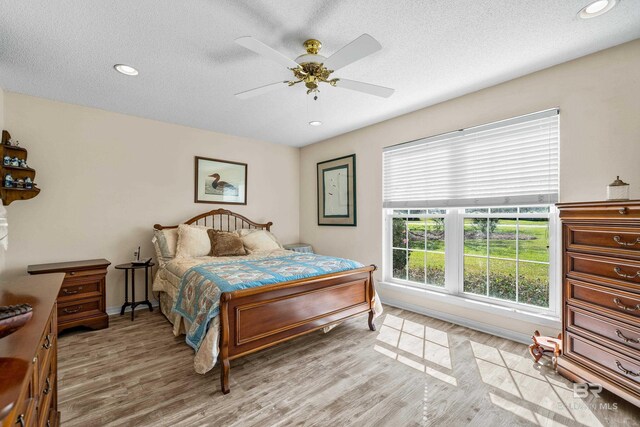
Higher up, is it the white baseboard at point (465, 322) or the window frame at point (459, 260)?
the window frame at point (459, 260)

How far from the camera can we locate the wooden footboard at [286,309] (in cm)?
214

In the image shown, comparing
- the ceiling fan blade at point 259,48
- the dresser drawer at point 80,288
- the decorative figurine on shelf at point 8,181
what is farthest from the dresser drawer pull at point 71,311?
the ceiling fan blade at point 259,48

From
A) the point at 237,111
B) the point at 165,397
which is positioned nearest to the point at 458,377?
the point at 165,397

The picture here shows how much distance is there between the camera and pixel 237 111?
356 centimetres

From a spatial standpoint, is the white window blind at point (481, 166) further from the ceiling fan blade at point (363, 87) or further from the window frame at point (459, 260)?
the ceiling fan blade at point (363, 87)

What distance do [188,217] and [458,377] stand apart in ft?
12.6

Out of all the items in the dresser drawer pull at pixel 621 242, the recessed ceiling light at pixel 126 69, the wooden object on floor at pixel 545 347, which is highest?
the recessed ceiling light at pixel 126 69

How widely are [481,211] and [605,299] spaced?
53.6 inches

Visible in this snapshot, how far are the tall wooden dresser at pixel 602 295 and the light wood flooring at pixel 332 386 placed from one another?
19cm

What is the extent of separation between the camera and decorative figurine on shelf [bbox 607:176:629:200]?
6.36ft

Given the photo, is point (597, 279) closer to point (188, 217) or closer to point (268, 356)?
point (268, 356)

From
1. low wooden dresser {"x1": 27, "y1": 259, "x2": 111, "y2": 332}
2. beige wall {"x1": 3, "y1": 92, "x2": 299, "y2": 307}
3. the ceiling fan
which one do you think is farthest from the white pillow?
the ceiling fan

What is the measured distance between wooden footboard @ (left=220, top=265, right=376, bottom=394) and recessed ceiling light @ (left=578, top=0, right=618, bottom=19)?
8.47ft

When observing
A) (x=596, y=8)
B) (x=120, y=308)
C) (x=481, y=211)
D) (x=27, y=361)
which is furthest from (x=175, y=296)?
(x=596, y=8)
